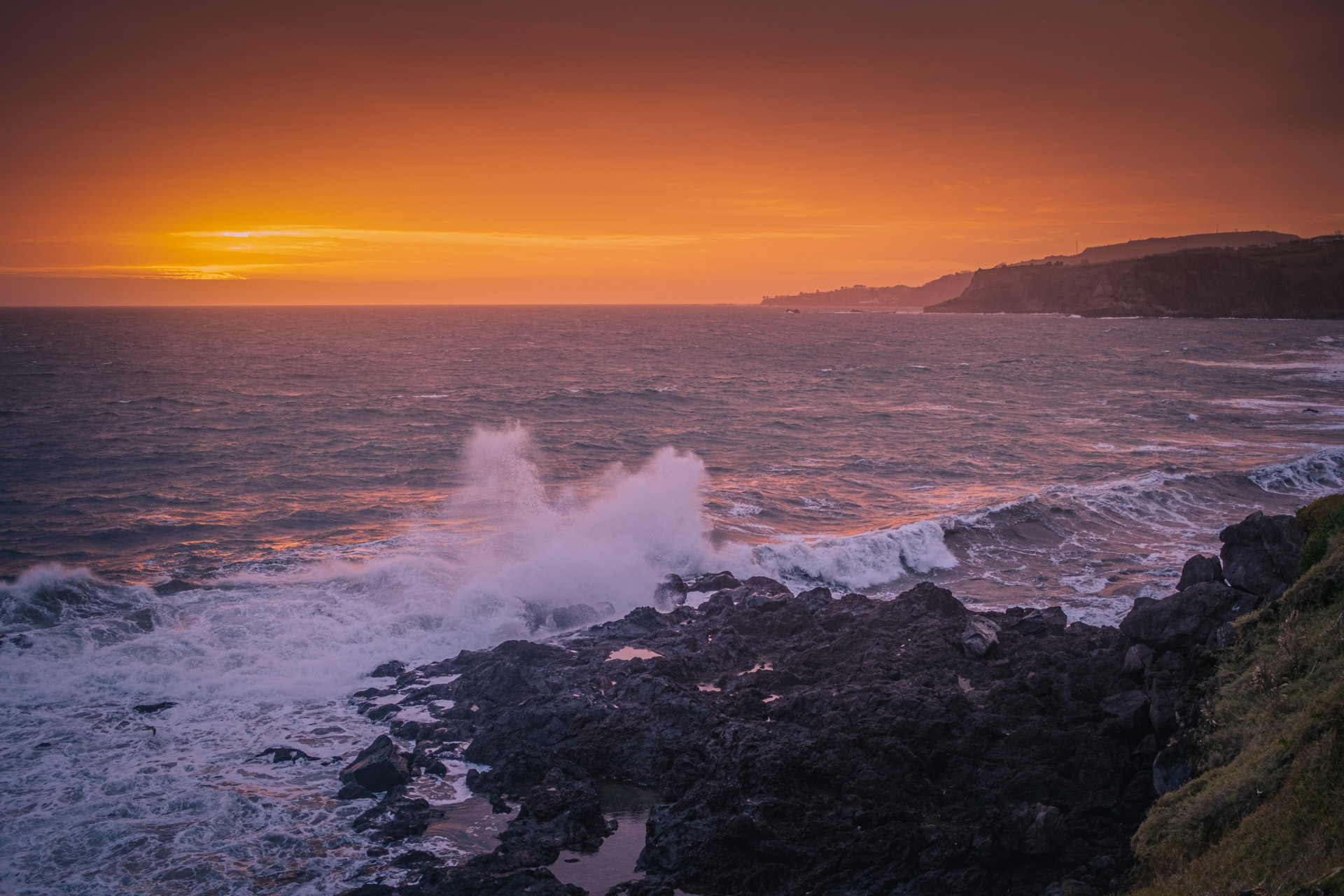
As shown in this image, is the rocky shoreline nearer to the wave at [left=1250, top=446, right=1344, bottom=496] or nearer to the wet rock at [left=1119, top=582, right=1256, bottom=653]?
the wet rock at [left=1119, top=582, right=1256, bottom=653]

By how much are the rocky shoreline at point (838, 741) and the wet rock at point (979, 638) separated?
0.06 metres

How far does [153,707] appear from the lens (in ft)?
52.3

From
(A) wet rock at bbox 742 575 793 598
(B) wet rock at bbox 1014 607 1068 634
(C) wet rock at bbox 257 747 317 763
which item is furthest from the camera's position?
(A) wet rock at bbox 742 575 793 598

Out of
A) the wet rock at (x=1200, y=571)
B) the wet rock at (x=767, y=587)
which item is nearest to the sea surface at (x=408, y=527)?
the wet rock at (x=767, y=587)

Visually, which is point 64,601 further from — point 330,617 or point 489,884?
Result: point 489,884

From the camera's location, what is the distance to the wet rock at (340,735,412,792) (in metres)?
13.3

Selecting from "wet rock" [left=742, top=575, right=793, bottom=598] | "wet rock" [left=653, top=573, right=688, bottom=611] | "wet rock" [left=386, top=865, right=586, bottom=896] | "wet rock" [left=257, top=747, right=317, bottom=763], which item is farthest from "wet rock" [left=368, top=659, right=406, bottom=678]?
"wet rock" [left=742, top=575, right=793, bottom=598]

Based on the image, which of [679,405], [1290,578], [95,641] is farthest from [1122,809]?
[679,405]

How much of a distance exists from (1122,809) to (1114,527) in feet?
65.7

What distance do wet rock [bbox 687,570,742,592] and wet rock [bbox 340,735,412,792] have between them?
10.5m

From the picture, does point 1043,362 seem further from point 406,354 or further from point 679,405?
point 406,354

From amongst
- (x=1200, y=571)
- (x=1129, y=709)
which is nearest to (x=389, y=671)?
(x=1129, y=709)

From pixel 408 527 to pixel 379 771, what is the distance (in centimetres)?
1555

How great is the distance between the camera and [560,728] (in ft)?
48.5
